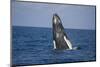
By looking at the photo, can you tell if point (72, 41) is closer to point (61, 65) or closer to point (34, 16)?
point (61, 65)

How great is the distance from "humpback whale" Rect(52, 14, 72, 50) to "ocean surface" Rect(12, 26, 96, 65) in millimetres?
46

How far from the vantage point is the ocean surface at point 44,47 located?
2.25 m

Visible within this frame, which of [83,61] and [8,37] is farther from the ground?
[8,37]

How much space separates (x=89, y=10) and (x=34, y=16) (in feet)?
2.31

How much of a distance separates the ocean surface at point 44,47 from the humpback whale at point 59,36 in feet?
0.15

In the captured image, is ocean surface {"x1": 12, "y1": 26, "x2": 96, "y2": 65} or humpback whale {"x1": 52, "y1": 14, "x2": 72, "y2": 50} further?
humpback whale {"x1": 52, "y1": 14, "x2": 72, "y2": 50}

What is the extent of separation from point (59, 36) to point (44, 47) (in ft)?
0.73

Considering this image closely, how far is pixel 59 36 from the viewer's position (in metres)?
2.43

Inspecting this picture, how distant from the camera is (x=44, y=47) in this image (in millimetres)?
2354

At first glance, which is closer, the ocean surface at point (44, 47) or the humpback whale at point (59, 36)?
the ocean surface at point (44, 47)

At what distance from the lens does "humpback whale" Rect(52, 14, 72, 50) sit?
240 centimetres

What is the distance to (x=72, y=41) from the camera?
97.6 inches

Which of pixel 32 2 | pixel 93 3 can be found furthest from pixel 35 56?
pixel 93 3

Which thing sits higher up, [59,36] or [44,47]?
[59,36]
